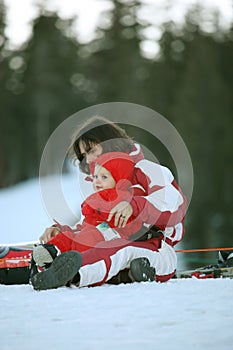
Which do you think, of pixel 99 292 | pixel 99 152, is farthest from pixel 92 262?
pixel 99 152

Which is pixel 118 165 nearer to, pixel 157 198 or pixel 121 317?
pixel 157 198

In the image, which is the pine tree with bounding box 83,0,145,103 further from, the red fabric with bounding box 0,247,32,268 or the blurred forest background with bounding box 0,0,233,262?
the red fabric with bounding box 0,247,32,268

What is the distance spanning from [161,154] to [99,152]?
19246mm

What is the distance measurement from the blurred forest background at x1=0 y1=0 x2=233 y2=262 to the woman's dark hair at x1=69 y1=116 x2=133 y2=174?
19169mm

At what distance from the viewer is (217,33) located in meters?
23.3

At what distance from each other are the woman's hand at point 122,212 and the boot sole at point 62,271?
9.8 inches

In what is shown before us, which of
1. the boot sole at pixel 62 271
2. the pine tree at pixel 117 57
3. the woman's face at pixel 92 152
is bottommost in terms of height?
the boot sole at pixel 62 271

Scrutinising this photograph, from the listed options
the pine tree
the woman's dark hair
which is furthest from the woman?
the pine tree

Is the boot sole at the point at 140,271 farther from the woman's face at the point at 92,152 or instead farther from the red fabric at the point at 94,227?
the woman's face at the point at 92,152

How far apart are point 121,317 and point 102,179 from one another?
88 cm

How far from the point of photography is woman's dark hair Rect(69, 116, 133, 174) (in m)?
2.68

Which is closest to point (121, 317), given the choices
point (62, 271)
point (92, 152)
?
point (62, 271)

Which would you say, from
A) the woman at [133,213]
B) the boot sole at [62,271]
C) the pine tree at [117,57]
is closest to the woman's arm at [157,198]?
the woman at [133,213]

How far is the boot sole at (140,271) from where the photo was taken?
2.41 meters
